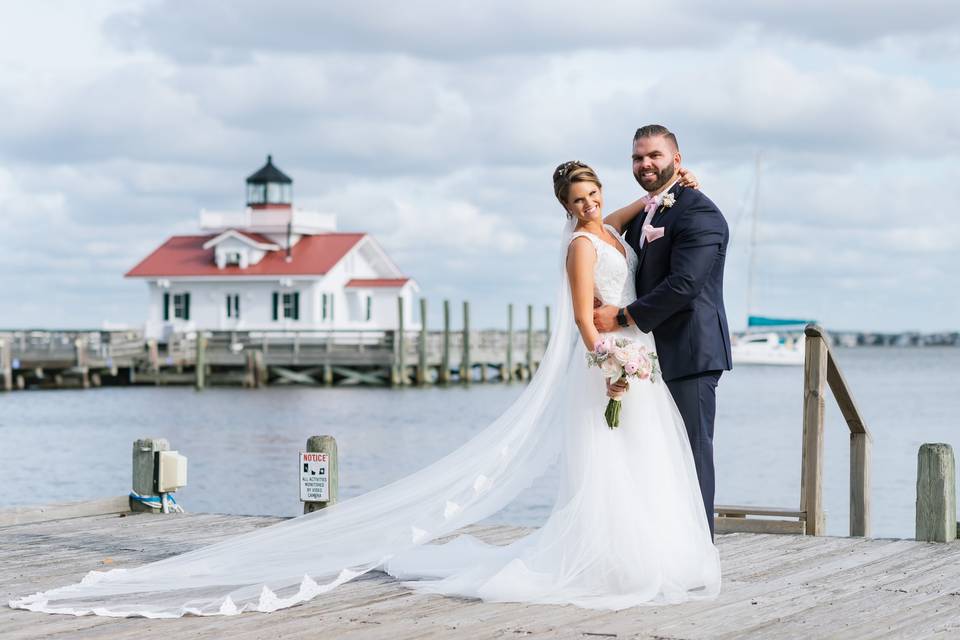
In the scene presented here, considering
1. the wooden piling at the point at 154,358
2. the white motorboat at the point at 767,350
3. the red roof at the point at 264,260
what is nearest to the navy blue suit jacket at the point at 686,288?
the red roof at the point at 264,260

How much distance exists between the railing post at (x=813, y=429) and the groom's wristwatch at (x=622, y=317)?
2927 mm

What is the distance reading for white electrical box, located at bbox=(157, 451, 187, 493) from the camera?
1013 cm

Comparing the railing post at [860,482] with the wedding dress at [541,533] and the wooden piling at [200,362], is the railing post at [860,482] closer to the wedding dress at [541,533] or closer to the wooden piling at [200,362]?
the wedding dress at [541,533]

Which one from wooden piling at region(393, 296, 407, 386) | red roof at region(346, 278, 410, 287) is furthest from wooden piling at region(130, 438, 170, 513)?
red roof at region(346, 278, 410, 287)

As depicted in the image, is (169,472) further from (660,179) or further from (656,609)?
(660,179)

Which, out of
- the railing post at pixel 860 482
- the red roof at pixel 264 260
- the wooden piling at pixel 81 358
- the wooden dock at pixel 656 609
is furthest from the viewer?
the red roof at pixel 264 260

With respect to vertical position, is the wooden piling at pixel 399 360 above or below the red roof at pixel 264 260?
below

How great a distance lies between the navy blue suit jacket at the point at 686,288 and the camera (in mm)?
6109

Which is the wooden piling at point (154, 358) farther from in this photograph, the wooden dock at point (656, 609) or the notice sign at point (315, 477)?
the wooden dock at point (656, 609)

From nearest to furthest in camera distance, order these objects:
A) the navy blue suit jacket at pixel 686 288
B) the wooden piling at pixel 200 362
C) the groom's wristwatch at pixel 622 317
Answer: the navy blue suit jacket at pixel 686 288 → the groom's wristwatch at pixel 622 317 → the wooden piling at pixel 200 362

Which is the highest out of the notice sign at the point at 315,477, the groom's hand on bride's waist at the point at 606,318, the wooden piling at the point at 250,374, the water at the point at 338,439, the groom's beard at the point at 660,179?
the groom's beard at the point at 660,179

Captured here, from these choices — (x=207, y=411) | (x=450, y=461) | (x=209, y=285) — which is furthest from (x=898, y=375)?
(x=450, y=461)

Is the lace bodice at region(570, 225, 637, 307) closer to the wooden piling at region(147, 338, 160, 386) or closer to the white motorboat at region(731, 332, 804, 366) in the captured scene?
the wooden piling at region(147, 338, 160, 386)

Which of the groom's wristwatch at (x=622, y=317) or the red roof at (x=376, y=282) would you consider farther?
the red roof at (x=376, y=282)
